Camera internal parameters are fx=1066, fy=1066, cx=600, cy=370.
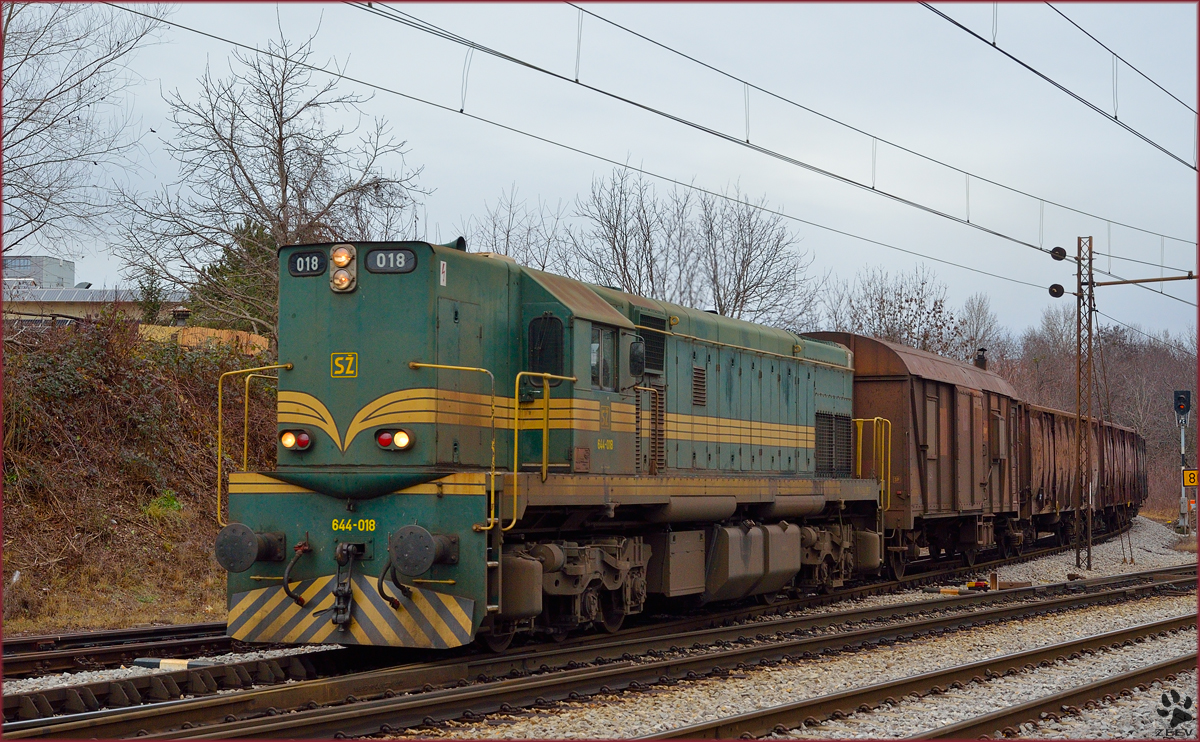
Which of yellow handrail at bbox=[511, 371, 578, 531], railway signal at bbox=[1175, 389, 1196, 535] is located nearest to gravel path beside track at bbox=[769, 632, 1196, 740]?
yellow handrail at bbox=[511, 371, 578, 531]

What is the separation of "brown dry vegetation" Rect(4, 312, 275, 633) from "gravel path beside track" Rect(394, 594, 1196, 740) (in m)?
7.22

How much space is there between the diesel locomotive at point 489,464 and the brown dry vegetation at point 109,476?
5.16m

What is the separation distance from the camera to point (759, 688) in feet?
30.0

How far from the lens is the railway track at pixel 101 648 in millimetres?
9094

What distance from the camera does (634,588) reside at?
37.0 ft

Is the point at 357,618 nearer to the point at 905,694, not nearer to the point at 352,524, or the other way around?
the point at 352,524

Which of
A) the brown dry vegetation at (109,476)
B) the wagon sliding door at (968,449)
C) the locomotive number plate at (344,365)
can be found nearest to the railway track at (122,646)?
Answer: the brown dry vegetation at (109,476)

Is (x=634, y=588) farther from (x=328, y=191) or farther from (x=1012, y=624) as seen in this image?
(x=328, y=191)

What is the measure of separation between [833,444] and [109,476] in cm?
1118

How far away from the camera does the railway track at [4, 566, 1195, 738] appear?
6707 millimetres

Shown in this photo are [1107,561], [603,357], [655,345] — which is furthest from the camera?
[1107,561]

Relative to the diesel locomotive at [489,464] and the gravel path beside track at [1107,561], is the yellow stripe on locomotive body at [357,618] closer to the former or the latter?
the diesel locomotive at [489,464]

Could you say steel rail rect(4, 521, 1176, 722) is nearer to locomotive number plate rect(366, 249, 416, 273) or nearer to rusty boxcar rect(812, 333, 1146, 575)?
rusty boxcar rect(812, 333, 1146, 575)

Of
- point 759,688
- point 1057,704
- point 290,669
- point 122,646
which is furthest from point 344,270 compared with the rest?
A: point 1057,704
